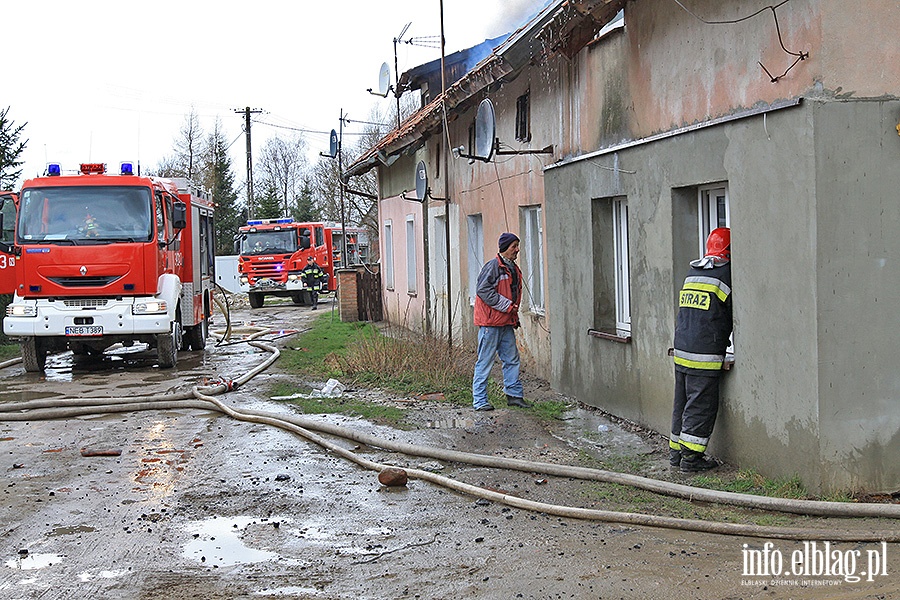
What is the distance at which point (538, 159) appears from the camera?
39.4ft

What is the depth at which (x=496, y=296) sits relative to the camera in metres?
10.1

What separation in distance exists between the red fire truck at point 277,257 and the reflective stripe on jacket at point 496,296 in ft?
75.8

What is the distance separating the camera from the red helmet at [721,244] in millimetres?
7129

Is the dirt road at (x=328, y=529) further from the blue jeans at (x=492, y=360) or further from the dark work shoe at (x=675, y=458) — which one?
the blue jeans at (x=492, y=360)

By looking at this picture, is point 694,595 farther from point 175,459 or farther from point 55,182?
point 55,182

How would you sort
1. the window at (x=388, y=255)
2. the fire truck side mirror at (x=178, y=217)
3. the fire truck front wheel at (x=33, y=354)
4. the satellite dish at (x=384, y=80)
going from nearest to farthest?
the fire truck front wheel at (x=33, y=354) < the fire truck side mirror at (x=178, y=217) < the satellite dish at (x=384, y=80) < the window at (x=388, y=255)

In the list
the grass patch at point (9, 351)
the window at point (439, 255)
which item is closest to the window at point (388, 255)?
the window at point (439, 255)

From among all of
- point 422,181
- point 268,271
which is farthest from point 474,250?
point 268,271

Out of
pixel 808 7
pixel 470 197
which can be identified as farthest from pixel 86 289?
pixel 808 7

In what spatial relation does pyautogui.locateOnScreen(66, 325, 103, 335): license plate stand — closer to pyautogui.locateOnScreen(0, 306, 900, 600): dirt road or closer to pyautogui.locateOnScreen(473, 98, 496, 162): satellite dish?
pyautogui.locateOnScreen(0, 306, 900, 600): dirt road

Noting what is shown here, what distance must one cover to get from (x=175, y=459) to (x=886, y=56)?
608 cm

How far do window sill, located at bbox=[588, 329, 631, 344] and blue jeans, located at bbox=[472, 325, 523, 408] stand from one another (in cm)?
85

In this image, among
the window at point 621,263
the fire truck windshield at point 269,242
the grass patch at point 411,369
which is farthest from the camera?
the fire truck windshield at point 269,242

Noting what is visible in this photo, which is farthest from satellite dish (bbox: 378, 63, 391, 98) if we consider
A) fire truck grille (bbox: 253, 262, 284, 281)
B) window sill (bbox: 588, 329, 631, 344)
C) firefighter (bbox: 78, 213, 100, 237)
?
A: fire truck grille (bbox: 253, 262, 284, 281)
